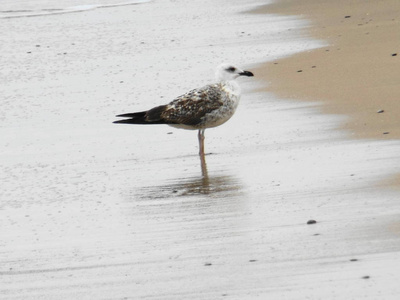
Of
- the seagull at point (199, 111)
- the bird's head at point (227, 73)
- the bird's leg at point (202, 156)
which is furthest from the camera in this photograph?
the bird's head at point (227, 73)

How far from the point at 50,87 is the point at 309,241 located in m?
8.29

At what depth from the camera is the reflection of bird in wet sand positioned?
9555 millimetres

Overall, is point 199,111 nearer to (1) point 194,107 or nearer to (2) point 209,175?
(1) point 194,107

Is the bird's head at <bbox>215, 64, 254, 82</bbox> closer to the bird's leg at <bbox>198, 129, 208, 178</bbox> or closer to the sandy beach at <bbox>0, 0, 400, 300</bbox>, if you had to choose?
the sandy beach at <bbox>0, 0, 400, 300</bbox>

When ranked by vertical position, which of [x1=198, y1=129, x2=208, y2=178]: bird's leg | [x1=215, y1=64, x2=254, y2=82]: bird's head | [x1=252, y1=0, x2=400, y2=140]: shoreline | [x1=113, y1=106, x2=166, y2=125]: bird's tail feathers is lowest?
[x1=252, y1=0, x2=400, y2=140]: shoreline

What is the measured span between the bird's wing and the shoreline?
3.76 feet

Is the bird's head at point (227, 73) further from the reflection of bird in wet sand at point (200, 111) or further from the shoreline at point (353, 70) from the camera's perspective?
the shoreline at point (353, 70)

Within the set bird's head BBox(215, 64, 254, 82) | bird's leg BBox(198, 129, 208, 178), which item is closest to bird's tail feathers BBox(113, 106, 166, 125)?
bird's leg BBox(198, 129, 208, 178)

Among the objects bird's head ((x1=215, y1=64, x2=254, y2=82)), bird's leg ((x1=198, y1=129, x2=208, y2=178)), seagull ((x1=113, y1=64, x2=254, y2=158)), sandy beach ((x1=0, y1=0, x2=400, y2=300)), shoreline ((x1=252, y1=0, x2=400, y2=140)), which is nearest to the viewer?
sandy beach ((x1=0, y1=0, x2=400, y2=300))

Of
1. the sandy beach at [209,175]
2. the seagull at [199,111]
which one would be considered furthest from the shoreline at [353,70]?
the seagull at [199,111]

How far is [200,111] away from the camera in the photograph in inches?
376

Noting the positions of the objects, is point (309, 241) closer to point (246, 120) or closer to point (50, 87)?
point (246, 120)

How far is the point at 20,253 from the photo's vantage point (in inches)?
258

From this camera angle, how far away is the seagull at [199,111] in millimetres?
9555
